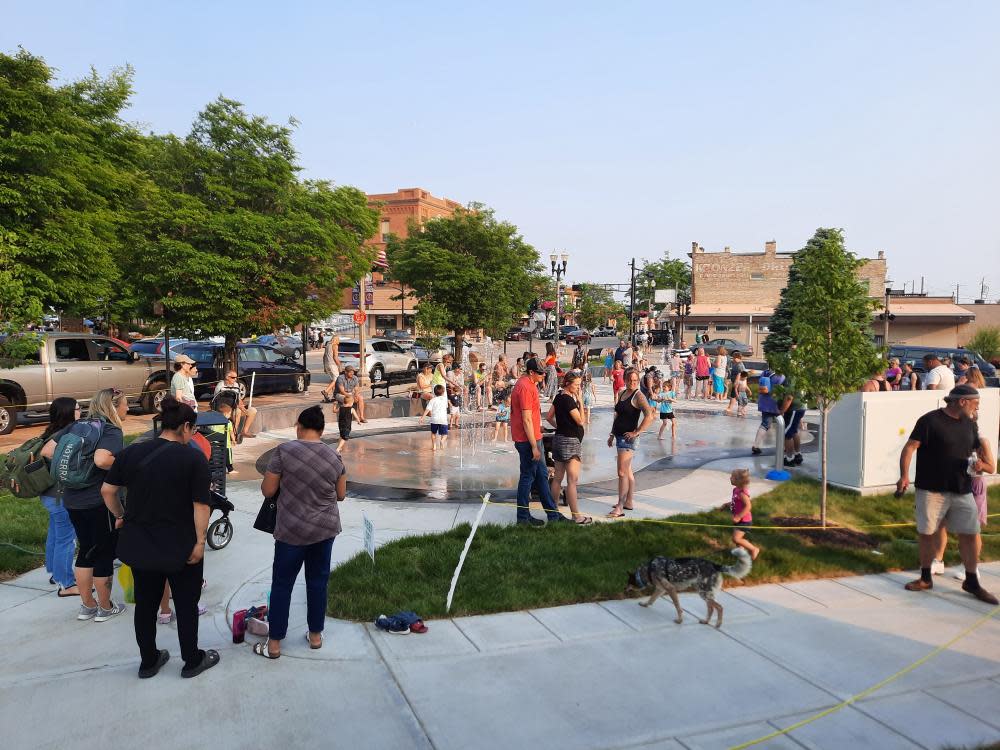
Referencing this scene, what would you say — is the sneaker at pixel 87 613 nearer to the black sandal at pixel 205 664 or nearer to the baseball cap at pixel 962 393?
the black sandal at pixel 205 664

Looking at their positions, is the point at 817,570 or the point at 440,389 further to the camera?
the point at 440,389

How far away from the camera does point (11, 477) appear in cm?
575

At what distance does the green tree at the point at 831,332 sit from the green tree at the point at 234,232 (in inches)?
549

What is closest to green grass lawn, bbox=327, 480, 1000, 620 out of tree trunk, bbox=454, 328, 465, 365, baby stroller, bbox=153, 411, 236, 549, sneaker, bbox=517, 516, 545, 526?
sneaker, bbox=517, 516, 545, 526

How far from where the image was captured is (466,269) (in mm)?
30250

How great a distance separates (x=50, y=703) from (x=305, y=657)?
5.04ft

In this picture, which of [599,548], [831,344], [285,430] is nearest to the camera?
[599,548]

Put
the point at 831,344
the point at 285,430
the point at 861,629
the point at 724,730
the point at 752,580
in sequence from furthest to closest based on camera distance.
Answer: the point at 285,430 → the point at 831,344 → the point at 752,580 → the point at 861,629 → the point at 724,730

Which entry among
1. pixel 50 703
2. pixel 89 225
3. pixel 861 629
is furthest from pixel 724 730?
pixel 89 225

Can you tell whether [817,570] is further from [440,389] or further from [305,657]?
[440,389]

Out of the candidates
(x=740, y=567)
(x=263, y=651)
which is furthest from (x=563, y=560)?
(x=263, y=651)

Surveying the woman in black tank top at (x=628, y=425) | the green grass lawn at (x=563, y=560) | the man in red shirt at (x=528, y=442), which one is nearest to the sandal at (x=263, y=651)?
the green grass lawn at (x=563, y=560)

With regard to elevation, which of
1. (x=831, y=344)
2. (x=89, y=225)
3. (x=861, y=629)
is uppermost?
(x=89, y=225)

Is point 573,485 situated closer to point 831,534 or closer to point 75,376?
point 831,534
